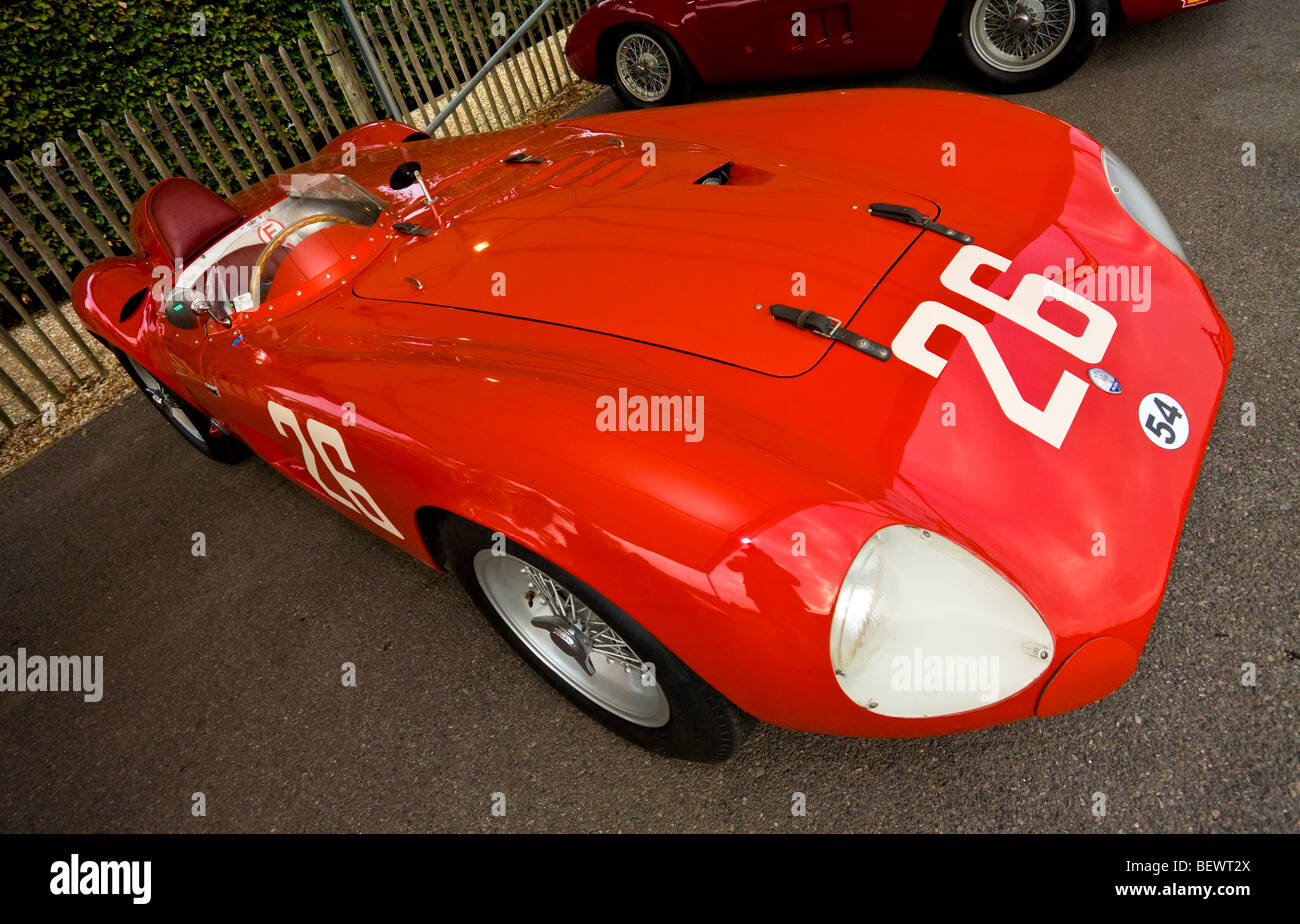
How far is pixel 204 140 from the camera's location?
5.30 metres

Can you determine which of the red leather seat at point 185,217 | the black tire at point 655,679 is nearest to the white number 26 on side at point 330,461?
the black tire at point 655,679

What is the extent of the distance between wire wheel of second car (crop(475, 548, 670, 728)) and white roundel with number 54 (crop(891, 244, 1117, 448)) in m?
0.94

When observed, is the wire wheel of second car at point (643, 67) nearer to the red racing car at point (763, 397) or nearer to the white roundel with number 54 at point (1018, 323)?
the red racing car at point (763, 397)

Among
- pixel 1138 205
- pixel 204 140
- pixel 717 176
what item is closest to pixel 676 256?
pixel 717 176

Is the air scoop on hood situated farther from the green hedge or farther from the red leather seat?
the green hedge

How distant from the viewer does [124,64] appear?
220 inches

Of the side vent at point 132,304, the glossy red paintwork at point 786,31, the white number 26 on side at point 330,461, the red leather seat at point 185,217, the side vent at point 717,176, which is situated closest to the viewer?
the white number 26 on side at point 330,461

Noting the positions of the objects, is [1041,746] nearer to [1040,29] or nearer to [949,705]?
[949,705]

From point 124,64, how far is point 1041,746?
7227 mm

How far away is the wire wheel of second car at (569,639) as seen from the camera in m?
1.79

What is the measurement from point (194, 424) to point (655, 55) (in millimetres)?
3891

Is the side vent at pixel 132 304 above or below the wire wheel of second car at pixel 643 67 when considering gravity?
above

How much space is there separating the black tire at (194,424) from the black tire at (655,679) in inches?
73.3
